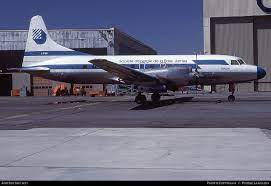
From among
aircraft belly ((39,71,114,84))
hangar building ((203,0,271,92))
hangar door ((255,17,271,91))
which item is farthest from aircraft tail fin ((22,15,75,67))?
hangar door ((255,17,271,91))

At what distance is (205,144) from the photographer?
11.8m

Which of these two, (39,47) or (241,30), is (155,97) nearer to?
(39,47)

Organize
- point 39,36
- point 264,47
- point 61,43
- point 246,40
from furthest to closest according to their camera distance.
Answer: point 246,40
point 264,47
point 61,43
point 39,36

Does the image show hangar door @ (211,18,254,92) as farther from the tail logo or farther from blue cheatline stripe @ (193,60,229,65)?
the tail logo

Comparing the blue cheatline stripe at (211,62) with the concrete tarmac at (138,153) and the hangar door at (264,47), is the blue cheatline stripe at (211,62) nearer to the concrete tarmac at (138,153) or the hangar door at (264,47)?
the concrete tarmac at (138,153)

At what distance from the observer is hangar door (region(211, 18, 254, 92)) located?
60.9 meters

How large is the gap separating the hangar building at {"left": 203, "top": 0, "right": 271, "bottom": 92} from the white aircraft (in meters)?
28.7

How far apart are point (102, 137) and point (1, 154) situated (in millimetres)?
3636

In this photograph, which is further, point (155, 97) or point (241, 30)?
point (241, 30)

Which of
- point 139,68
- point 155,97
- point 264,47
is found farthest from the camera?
point 264,47

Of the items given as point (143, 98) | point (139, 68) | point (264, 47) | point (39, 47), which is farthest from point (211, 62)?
point (264, 47)

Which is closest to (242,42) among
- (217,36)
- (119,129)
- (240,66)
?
(217,36)

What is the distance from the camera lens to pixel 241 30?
6162 centimetres

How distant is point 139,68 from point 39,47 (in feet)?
28.7
